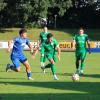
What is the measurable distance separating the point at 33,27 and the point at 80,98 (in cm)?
6564

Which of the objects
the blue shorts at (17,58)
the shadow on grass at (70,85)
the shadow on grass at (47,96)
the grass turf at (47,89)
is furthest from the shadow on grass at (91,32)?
the shadow on grass at (47,96)

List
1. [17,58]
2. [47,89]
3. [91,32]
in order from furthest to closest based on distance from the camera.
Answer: [91,32] < [17,58] < [47,89]

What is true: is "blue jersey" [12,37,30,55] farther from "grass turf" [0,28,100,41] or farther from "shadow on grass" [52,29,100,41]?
"shadow on grass" [52,29,100,41]

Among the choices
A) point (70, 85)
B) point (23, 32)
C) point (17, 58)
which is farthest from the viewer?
point (17, 58)

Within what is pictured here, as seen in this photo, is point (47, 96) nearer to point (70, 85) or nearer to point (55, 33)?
point (70, 85)

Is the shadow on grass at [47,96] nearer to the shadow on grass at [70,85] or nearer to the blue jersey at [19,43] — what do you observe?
the shadow on grass at [70,85]

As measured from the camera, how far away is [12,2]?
7850 centimetres

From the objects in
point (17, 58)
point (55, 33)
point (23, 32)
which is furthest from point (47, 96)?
point (55, 33)

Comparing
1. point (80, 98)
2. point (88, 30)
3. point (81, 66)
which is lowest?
point (88, 30)

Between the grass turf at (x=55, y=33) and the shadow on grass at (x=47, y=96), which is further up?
the shadow on grass at (x=47, y=96)

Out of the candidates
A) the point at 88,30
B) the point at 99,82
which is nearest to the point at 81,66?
the point at 99,82

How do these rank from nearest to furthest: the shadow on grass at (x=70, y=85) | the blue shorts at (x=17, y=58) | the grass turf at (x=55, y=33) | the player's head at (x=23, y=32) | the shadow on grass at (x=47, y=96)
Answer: the shadow on grass at (x=47, y=96) < the shadow on grass at (x=70, y=85) < the player's head at (x=23, y=32) < the blue shorts at (x=17, y=58) < the grass turf at (x=55, y=33)

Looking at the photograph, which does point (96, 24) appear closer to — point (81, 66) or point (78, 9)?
point (78, 9)

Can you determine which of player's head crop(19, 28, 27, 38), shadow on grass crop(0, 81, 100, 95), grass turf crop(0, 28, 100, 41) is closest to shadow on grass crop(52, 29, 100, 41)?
grass turf crop(0, 28, 100, 41)
